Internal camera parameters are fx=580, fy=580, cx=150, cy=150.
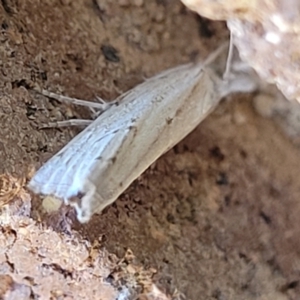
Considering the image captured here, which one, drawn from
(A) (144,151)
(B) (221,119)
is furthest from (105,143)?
(B) (221,119)

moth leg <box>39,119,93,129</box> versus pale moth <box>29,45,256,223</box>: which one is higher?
pale moth <box>29,45,256,223</box>

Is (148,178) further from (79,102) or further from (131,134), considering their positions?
(79,102)

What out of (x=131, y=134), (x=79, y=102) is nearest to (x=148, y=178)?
(x=131, y=134)

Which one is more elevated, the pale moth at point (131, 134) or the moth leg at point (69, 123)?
the pale moth at point (131, 134)

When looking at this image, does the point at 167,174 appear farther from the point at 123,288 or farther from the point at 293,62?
the point at 293,62
